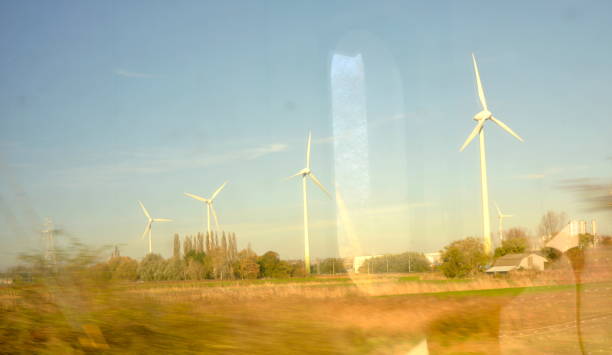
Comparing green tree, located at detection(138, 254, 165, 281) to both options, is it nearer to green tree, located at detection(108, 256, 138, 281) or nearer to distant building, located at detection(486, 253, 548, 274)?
distant building, located at detection(486, 253, 548, 274)

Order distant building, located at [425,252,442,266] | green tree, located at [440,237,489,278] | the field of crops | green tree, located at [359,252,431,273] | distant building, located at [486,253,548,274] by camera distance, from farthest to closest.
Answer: green tree, located at [359,252,431,273], distant building, located at [425,252,442,266], green tree, located at [440,237,489,278], distant building, located at [486,253,548,274], the field of crops

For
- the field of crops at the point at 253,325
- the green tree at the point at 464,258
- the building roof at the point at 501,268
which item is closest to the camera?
the field of crops at the point at 253,325

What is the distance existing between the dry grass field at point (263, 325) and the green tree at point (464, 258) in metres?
28.1

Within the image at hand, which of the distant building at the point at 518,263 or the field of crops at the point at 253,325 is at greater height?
the field of crops at the point at 253,325

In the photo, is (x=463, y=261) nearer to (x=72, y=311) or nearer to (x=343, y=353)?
(x=343, y=353)

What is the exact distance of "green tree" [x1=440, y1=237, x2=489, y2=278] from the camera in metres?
45.0

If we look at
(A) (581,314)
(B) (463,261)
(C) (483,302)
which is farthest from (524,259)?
(A) (581,314)

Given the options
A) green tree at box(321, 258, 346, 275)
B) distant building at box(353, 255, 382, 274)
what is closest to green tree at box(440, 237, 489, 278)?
distant building at box(353, 255, 382, 274)

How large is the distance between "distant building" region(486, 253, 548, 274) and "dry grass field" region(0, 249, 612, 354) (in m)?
17.8

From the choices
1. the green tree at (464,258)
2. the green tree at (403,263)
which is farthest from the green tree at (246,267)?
the green tree at (464,258)

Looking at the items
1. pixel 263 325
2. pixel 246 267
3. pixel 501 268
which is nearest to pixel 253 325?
pixel 263 325

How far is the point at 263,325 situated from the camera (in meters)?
8.62

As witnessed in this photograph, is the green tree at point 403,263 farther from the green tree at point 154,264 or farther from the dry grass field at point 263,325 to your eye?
the dry grass field at point 263,325

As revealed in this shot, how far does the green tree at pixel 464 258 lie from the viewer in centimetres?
4500
